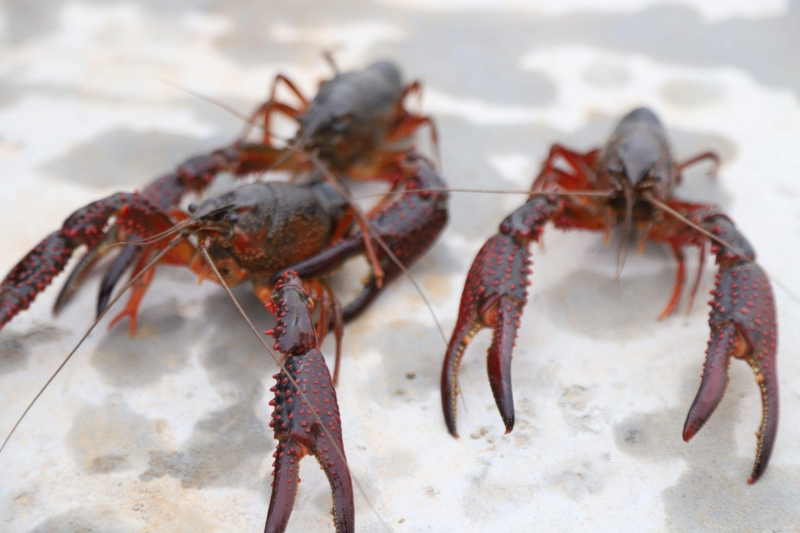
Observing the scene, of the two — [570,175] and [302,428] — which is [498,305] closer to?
[302,428]

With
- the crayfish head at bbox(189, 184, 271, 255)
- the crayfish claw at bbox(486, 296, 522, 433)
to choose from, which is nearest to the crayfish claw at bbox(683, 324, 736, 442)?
the crayfish claw at bbox(486, 296, 522, 433)

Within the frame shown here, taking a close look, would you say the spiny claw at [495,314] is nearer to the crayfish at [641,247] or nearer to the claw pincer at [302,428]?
the crayfish at [641,247]

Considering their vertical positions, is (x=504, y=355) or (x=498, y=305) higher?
(x=498, y=305)

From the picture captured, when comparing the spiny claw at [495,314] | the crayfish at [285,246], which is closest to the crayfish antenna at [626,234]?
the spiny claw at [495,314]

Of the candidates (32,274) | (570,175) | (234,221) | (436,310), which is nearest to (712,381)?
(436,310)

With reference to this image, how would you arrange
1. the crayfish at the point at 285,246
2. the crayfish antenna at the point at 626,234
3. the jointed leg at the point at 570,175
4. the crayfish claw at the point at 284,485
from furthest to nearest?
the jointed leg at the point at 570,175, the crayfish antenna at the point at 626,234, the crayfish at the point at 285,246, the crayfish claw at the point at 284,485

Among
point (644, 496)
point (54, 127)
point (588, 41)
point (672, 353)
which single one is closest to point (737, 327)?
point (672, 353)

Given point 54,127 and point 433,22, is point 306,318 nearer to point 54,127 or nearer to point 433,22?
point 54,127
